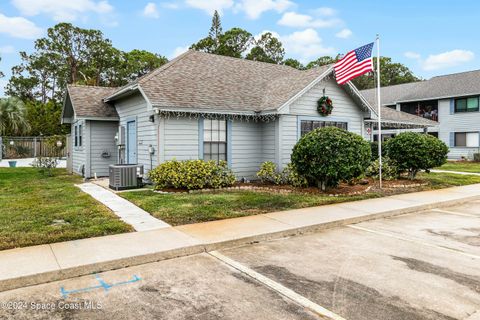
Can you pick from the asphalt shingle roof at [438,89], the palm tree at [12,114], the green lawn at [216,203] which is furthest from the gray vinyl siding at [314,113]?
the palm tree at [12,114]

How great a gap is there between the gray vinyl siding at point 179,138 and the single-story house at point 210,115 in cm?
3

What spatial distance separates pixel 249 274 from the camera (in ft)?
15.5

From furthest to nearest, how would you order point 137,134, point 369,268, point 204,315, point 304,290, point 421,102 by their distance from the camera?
point 421,102, point 137,134, point 369,268, point 304,290, point 204,315

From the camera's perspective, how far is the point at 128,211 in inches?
329

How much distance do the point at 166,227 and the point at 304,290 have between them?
3.42 m

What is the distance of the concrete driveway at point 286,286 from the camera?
3.68 meters

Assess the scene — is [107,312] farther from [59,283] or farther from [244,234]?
[244,234]

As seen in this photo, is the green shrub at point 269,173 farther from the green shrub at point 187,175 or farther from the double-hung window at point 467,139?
the double-hung window at point 467,139

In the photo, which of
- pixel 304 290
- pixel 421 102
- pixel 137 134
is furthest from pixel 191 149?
pixel 421 102

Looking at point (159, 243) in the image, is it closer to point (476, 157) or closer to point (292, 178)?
point (292, 178)

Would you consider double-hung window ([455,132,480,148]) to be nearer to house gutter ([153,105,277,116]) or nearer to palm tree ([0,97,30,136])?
house gutter ([153,105,277,116])

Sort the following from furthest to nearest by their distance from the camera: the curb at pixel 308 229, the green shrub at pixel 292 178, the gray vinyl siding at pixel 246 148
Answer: the gray vinyl siding at pixel 246 148
the green shrub at pixel 292 178
the curb at pixel 308 229

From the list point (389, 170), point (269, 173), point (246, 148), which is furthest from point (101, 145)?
point (389, 170)

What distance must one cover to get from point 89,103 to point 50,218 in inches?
382
